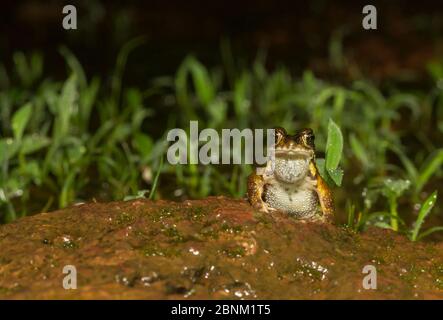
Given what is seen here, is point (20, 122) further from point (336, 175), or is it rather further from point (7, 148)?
point (336, 175)

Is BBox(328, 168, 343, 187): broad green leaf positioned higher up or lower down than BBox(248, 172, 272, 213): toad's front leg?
higher up

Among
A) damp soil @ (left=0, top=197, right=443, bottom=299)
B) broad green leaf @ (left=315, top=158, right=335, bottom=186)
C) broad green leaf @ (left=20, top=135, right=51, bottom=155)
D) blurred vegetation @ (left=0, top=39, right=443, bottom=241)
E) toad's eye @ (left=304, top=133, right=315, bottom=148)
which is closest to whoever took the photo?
damp soil @ (left=0, top=197, right=443, bottom=299)

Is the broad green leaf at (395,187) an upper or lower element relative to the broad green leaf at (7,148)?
lower

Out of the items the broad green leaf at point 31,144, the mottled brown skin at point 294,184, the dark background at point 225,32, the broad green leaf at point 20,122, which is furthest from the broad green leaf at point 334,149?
the dark background at point 225,32

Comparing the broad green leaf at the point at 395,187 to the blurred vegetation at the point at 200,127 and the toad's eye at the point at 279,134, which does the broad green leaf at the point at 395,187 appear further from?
the toad's eye at the point at 279,134

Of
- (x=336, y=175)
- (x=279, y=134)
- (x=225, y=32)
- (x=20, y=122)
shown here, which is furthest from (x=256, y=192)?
(x=225, y=32)

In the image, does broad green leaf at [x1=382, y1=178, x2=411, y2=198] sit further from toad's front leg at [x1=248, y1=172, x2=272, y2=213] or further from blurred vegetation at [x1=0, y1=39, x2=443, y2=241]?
toad's front leg at [x1=248, y1=172, x2=272, y2=213]

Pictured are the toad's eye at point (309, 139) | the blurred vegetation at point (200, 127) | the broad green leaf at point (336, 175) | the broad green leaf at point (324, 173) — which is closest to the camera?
the toad's eye at point (309, 139)

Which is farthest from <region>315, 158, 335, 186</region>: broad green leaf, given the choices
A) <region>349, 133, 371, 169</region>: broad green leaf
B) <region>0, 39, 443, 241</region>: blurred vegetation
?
<region>349, 133, 371, 169</region>: broad green leaf
